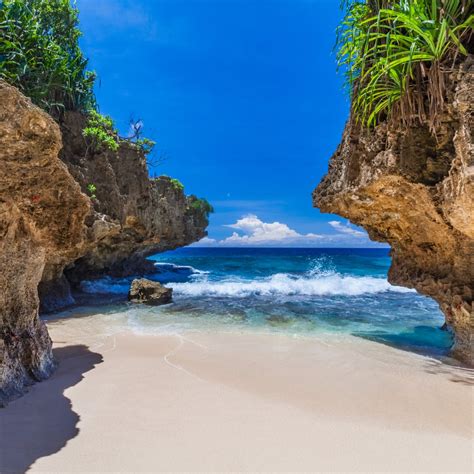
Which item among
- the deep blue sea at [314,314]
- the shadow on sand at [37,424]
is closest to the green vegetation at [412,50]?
the deep blue sea at [314,314]

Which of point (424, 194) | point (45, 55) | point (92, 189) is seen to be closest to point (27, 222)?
point (424, 194)

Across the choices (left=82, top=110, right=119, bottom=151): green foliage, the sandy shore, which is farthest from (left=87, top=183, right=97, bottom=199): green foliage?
the sandy shore

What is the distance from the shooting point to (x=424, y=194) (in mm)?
4496

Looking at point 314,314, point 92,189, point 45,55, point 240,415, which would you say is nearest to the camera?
point 240,415

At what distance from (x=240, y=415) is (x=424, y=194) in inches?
154

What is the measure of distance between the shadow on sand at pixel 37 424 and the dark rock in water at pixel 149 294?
26.1 ft

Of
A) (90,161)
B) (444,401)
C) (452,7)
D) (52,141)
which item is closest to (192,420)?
(444,401)

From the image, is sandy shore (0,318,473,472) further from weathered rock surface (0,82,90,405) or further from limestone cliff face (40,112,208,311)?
limestone cliff face (40,112,208,311)

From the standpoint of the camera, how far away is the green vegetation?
3.55 metres

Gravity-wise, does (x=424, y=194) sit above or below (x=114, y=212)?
below

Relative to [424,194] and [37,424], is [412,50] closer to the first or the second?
[424,194]

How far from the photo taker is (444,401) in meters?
3.36

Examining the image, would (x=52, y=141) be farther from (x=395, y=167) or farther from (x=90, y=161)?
(x=90, y=161)

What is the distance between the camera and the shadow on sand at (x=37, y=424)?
81.0 inches
